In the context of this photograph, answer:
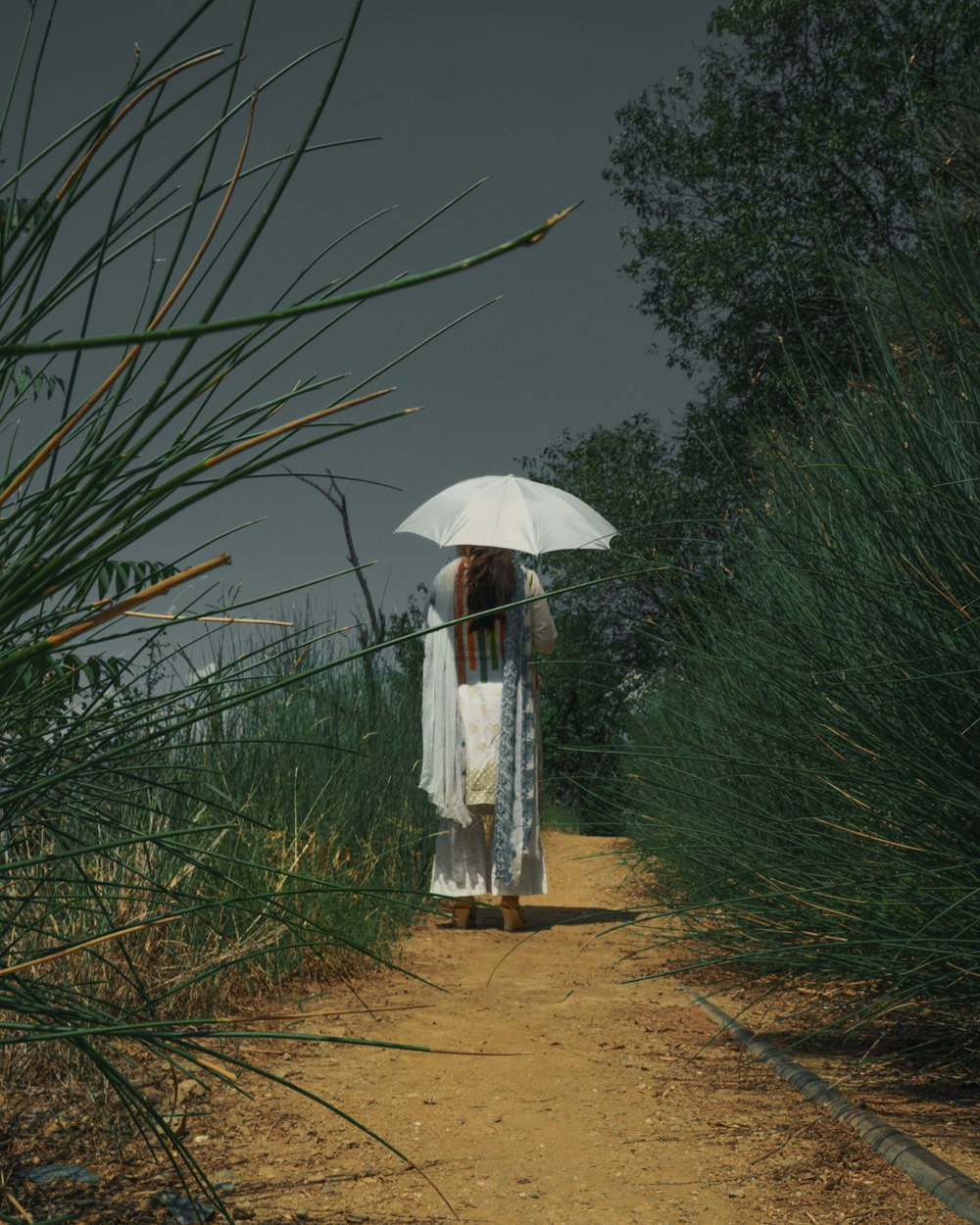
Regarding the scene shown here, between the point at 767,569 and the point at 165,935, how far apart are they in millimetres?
1979

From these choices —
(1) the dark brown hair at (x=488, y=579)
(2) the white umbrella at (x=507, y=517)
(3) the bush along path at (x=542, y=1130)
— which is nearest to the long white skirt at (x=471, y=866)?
(1) the dark brown hair at (x=488, y=579)

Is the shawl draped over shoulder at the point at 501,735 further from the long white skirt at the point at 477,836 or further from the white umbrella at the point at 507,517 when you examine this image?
the white umbrella at the point at 507,517

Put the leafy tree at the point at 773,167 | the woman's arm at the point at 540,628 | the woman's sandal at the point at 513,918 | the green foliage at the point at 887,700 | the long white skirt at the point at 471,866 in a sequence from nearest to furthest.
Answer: the green foliage at the point at 887,700 < the woman's sandal at the point at 513,918 < the long white skirt at the point at 471,866 < the woman's arm at the point at 540,628 < the leafy tree at the point at 773,167

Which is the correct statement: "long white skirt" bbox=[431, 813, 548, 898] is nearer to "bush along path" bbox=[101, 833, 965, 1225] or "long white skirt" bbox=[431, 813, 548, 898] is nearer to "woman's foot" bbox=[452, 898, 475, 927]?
"woman's foot" bbox=[452, 898, 475, 927]

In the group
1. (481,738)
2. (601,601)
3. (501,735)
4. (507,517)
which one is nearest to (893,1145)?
(501,735)

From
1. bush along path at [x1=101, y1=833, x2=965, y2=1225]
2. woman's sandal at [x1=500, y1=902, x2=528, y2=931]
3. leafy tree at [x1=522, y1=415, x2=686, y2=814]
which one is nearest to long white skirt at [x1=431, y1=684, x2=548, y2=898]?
woman's sandal at [x1=500, y1=902, x2=528, y2=931]

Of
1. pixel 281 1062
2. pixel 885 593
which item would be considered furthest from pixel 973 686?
pixel 281 1062

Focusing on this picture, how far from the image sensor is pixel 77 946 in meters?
1.15

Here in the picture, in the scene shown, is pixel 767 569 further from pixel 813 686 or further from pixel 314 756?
pixel 314 756

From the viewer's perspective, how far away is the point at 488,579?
6.55 m

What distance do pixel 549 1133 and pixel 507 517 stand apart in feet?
14.5

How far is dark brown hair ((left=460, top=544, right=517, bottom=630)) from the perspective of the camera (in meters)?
6.52

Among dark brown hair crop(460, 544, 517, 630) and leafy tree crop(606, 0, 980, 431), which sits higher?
leafy tree crop(606, 0, 980, 431)

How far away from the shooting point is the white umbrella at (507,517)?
6570mm
